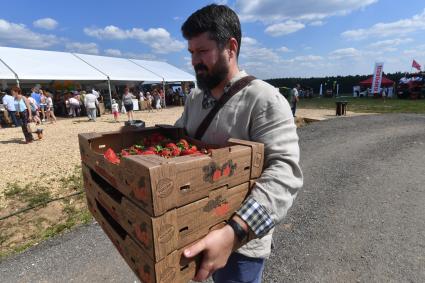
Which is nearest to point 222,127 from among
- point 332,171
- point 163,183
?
point 163,183

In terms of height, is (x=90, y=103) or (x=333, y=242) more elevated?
(x=90, y=103)

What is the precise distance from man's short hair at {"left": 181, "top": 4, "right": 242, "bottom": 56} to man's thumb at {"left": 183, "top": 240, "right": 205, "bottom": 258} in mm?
985

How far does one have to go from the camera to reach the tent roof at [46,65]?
15.7 m

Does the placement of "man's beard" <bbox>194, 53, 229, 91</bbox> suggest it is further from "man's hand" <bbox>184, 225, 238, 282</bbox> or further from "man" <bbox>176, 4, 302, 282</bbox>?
"man's hand" <bbox>184, 225, 238, 282</bbox>

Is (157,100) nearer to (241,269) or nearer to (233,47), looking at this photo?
(233,47)

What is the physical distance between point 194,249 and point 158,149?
2.21ft

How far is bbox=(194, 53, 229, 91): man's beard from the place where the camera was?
151 cm

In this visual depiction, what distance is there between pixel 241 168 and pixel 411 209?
413 cm

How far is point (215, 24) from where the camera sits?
4.73 ft

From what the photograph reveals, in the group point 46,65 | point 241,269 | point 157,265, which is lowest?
point 241,269

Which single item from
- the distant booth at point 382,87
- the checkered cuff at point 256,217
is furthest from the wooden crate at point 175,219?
the distant booth at point 382,87

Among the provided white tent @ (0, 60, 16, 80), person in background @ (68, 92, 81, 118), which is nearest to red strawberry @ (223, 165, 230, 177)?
white tent @ (0, 60, 16, 80)

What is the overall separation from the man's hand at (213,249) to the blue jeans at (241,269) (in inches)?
15.1

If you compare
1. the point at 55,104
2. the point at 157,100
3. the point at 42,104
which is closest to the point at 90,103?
the point at 42,104
